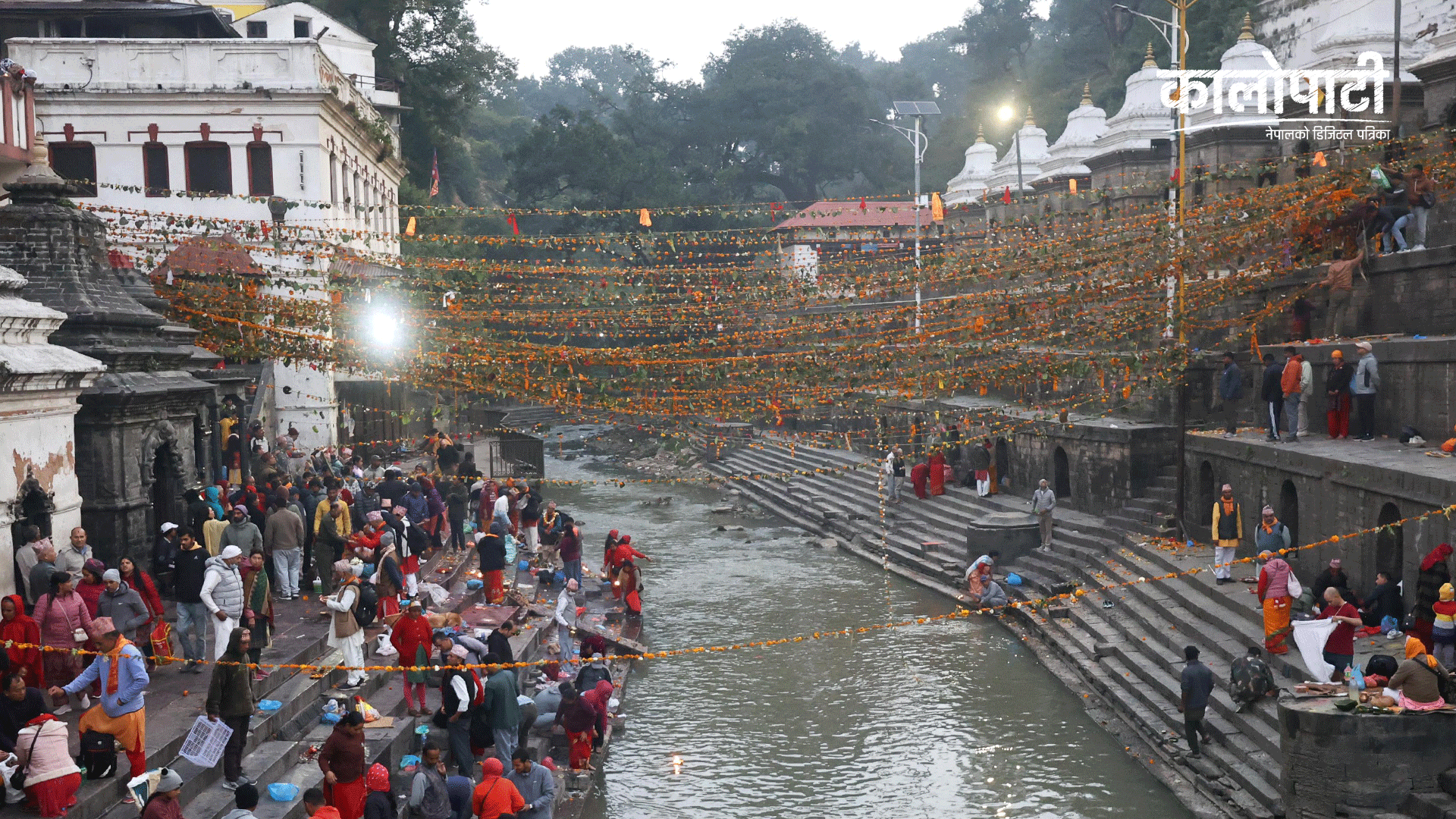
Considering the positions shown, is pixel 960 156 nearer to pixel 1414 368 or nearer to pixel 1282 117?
pixel 1282 117

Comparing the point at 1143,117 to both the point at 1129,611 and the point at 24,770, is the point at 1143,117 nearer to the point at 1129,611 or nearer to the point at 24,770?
the point at 1129,611

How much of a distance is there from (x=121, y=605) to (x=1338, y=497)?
13851mm

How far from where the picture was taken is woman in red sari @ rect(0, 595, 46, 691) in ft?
32.9

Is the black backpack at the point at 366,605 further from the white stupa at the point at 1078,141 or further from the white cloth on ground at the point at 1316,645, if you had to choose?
the white stupa at the point at 1078,141

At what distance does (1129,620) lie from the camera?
18.0 metres

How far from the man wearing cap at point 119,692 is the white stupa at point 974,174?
37.2 meters

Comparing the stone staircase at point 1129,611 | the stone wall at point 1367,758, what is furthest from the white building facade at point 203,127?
the stone wall at point 1367,758

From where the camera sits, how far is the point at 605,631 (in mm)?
19250

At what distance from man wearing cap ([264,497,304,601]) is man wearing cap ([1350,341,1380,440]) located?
14.2 meters

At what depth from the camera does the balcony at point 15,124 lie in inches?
723

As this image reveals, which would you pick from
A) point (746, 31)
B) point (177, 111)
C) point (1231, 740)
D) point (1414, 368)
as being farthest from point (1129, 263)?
point (746, 31)

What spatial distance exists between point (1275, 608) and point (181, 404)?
41.6ft

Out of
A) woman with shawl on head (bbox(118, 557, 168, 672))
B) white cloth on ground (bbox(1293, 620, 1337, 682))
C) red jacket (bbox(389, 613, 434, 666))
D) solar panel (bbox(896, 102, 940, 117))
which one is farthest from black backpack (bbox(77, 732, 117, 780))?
solar panel (bbox(896, 102, 940, 117))

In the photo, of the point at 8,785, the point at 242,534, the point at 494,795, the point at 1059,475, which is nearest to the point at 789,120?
the point at 1059,475
